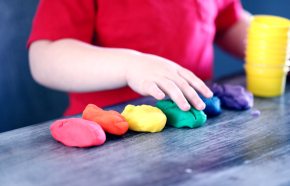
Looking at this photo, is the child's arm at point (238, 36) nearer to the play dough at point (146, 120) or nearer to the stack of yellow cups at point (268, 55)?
the stack of yellow cups at point (268, 55)

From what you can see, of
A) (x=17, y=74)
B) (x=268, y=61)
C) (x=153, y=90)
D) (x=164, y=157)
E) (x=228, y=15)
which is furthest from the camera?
(x=228, y=15)

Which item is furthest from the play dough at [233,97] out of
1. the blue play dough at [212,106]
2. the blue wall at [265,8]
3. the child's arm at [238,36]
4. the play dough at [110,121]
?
the blue wall at [265,8]

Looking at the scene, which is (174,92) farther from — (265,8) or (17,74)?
(265,8)

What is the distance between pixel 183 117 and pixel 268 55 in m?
0.19

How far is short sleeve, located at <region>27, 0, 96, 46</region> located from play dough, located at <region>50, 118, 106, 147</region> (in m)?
0.21

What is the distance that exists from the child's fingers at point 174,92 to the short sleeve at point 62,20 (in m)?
0.19

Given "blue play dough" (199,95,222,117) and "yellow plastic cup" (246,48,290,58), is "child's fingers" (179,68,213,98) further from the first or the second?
"yellow plastic cup" (246,48,290,58)

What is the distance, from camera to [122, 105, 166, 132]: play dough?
555 mm

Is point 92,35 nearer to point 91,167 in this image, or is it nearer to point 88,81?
point 88,81

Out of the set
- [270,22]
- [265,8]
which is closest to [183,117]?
[270,22]

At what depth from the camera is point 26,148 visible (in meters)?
0.52

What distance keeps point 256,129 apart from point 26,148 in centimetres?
25

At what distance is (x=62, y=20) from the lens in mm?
729

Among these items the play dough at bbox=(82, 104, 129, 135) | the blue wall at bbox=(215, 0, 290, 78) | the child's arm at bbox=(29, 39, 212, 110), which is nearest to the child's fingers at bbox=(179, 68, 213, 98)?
the child's arm at bbox=(29, 39, 212, 110)
